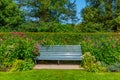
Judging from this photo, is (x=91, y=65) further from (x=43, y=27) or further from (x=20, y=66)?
(x=43, y=27)

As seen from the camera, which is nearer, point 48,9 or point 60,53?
point 60,53

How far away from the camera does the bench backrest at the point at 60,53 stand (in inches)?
517

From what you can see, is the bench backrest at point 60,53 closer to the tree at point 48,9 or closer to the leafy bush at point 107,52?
the leafy bush at point 107,52

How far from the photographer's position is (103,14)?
1284 inches

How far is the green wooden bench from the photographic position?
13.1 meters

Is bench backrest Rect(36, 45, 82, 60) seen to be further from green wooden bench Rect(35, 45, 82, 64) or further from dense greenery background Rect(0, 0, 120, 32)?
dense greenery background Rect(0, 0, 120, 32)

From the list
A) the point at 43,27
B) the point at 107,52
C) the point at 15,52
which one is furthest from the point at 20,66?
the point at 43,27

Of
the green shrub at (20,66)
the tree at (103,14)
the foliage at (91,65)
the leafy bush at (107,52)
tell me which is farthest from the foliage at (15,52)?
the tree at (103,14)

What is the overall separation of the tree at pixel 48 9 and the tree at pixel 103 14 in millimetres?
3978

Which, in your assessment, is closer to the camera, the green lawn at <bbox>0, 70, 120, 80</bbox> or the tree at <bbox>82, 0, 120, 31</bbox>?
the green lawn at <bbox>0, 70, 120, 80</bbox>

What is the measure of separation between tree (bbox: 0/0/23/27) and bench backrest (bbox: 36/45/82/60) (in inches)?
706

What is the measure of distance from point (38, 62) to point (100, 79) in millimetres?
5226

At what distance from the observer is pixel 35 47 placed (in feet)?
40.4

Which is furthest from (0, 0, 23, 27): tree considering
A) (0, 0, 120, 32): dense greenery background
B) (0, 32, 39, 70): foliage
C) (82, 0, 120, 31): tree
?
(0, 32, 39, 70): foliage
